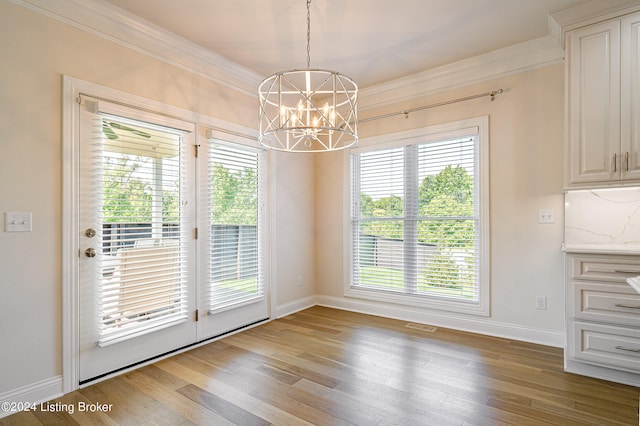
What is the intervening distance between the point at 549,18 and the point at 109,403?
4361 mm

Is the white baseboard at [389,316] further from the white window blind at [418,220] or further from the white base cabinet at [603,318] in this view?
the white base cabinet at [603,318]

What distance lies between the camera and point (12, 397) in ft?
7.02

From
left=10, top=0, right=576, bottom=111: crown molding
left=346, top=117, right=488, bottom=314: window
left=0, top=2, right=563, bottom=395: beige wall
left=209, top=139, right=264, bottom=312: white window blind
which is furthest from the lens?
left=346, top=117, right=488, bottom=314: window

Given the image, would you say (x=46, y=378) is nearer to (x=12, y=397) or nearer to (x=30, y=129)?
(x=12, y=397)

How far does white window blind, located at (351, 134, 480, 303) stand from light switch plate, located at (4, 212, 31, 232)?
3.28m

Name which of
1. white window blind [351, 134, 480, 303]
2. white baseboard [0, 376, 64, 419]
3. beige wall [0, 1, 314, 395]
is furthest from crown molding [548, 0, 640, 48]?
white baseboard [0, 376, 64, 419]

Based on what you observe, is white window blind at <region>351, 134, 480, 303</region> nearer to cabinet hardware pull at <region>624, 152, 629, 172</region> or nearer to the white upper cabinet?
the white upper cabinet

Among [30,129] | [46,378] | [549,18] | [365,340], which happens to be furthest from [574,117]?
[46,378]

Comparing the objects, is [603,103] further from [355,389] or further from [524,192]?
[355,389]

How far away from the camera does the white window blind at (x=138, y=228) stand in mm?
2592

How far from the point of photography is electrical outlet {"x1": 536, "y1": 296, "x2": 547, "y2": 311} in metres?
3.20

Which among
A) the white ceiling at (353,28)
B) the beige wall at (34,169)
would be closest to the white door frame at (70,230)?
the beige wall at (34,169)

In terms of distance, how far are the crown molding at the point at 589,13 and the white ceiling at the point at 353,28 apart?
7 centimetres

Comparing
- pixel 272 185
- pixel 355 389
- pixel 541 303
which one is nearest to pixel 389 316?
pixel 541 303
